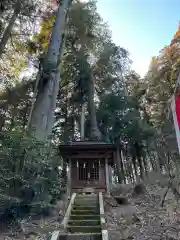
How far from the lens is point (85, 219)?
613 centimetres

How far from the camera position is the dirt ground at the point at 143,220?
4.95 m

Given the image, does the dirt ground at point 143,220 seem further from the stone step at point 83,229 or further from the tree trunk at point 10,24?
the tree trunk at point 10,24

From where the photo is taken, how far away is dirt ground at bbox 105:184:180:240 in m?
4.95

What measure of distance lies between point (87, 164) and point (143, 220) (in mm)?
4906

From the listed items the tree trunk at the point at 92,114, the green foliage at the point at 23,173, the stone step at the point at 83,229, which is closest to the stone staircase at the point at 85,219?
the stone step at the point at 83,229

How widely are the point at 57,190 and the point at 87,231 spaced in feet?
5.36

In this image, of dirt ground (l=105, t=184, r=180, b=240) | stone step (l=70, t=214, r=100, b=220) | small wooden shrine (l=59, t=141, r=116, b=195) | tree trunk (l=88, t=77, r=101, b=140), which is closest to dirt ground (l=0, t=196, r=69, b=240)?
stone step (l=70, t=214, r=100, b=220)

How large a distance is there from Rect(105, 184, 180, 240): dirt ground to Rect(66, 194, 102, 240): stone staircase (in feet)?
1.08

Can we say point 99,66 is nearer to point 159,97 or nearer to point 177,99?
point 159,97

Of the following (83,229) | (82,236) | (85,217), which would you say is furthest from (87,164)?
(82,236)

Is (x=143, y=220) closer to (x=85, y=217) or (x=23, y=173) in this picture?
(x=85, y=217)

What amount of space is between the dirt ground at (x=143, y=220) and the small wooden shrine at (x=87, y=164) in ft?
7.10

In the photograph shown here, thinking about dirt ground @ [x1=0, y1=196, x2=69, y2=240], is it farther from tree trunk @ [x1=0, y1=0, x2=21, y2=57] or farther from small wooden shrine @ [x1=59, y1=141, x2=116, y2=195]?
tree trunk @ [x1=0, y1=0, x2=21, y2=57]

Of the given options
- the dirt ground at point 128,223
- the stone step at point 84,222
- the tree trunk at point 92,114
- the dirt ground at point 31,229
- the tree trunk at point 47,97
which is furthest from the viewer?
the tree trunk at point 92,114
